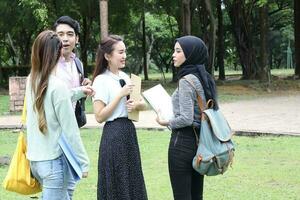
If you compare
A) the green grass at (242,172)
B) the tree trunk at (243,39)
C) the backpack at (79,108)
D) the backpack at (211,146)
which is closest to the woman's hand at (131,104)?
the backpack at (211,146)

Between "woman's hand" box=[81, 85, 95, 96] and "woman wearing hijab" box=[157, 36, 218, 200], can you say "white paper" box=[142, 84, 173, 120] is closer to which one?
"woman wearing hijab" box=[157, 36, 218, 200]

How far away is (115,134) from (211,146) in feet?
2.39

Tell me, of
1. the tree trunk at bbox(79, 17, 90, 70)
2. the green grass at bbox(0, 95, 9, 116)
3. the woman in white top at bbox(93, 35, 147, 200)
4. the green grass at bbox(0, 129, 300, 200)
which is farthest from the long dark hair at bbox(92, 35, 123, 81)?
the tree trunk at bbox(79, 17, 90, 70)

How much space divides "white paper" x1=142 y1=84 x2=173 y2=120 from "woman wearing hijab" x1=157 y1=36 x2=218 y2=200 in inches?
4.7

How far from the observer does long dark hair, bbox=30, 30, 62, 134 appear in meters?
3.86

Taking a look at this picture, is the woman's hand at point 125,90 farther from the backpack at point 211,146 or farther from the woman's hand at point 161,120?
the backpack at point 211,146

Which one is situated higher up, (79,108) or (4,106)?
(79,108)

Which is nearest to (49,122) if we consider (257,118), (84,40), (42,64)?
(42,64)

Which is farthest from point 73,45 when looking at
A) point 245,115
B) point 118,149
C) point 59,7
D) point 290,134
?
point 59,7

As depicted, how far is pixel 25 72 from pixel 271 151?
23.5 metres

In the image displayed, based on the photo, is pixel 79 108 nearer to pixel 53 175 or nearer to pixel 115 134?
pixel 115 134

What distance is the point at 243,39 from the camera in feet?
96.7

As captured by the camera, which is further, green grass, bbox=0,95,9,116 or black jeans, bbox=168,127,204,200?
green grass, bbox=0,95,9,116

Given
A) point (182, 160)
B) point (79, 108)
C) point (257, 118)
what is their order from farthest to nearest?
point (257, 118) → point (79, 108) → point (182, 160)
